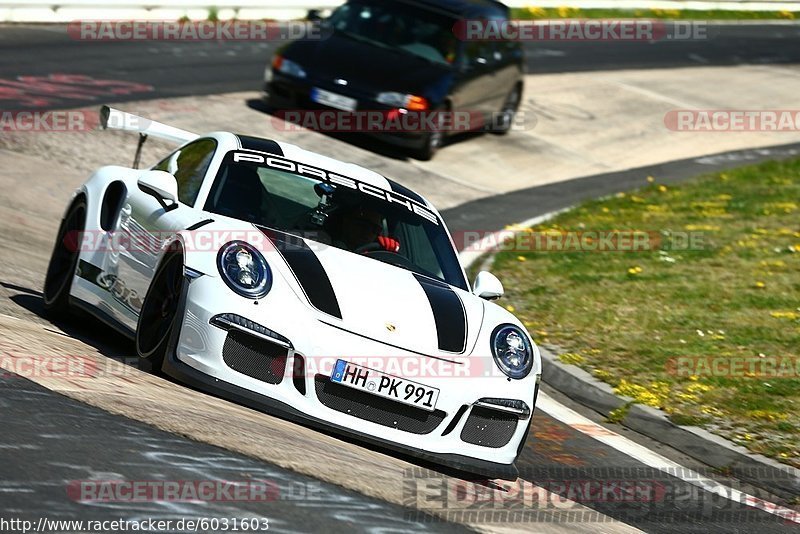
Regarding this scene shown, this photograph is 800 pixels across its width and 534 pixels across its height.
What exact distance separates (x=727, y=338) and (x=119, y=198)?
4808mm

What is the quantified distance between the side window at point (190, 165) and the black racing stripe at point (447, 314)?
1.36m

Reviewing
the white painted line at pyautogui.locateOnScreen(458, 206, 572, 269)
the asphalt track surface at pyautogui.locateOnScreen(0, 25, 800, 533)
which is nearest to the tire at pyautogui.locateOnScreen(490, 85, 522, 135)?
the white painted line at pyautogui.locateOnScreen(458, 206, 572, 269)

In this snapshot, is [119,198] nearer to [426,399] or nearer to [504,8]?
[426,399]

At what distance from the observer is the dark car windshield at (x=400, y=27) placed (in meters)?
17.6

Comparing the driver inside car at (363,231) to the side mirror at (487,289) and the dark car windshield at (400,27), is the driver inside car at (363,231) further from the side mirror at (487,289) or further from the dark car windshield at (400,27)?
the dark car windshield at (400,27)

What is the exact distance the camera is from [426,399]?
21.0 feet

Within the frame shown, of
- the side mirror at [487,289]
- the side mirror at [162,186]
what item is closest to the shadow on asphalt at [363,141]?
the side mirror at [487,289]

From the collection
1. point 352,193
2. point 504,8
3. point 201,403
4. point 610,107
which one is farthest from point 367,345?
point 610,107

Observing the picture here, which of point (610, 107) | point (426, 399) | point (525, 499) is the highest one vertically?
point (426, 399)

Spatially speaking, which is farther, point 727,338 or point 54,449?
point 727,338

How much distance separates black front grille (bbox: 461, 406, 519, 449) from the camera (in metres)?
6.59

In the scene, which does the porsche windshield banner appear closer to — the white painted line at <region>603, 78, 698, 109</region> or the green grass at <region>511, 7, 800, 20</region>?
the white painted line at <region>603, 78, 698, 109</region>

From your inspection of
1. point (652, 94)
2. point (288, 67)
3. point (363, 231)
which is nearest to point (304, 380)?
point (363, 231)

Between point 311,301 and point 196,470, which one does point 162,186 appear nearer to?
point 311,301
